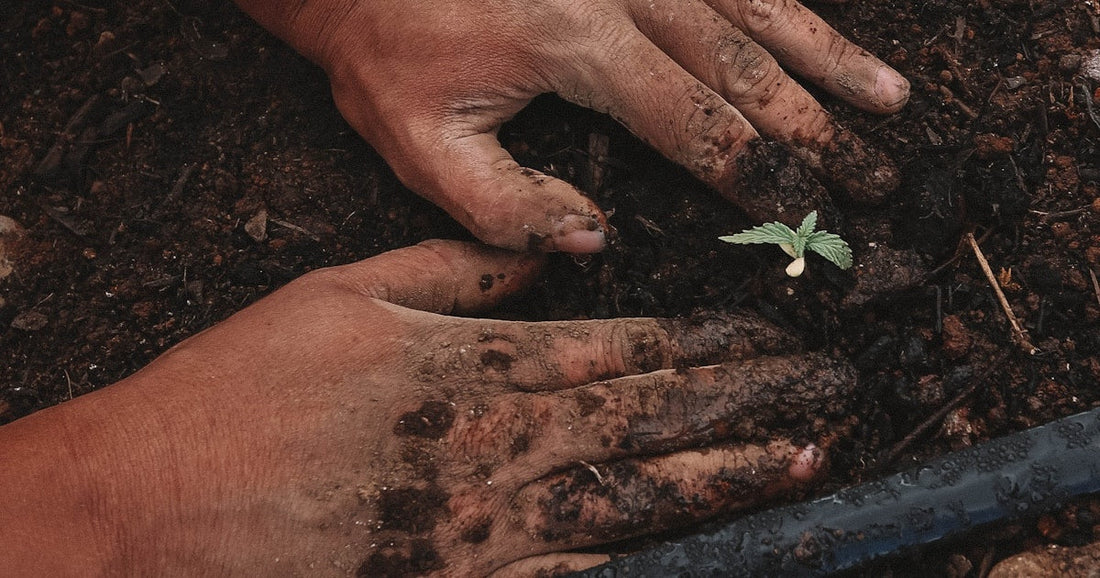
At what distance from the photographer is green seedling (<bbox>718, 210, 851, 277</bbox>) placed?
6.50ft

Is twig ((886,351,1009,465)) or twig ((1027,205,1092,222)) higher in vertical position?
twig ((1027,205,1092,222))

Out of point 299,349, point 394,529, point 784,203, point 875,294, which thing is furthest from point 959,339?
point 299,349

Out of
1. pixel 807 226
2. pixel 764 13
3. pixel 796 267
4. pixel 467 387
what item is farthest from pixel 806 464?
pixel 764 13

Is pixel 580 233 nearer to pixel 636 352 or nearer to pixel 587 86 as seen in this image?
pixel 636 352

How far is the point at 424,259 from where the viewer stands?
2197 mm

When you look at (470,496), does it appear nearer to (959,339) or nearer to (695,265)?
(695,265)

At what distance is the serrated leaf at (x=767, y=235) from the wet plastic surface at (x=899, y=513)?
2.06ft

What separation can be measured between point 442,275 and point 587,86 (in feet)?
2.21

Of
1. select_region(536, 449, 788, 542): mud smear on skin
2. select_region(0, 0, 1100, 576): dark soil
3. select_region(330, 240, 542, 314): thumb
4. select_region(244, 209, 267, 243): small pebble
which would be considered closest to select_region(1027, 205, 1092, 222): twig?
select_region(0, 0, 1100, 576): dark soil

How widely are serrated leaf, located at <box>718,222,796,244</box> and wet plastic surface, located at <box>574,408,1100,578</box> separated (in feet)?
2.06

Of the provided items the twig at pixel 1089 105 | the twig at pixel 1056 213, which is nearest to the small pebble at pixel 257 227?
the twig at pixel 1056 213

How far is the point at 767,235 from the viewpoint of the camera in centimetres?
200

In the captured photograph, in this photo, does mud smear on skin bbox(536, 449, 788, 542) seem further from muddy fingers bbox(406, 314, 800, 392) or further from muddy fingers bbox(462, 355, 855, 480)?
muddy fingers bbox(406, 314, 800, 392)

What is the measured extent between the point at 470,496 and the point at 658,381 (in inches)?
21.5
